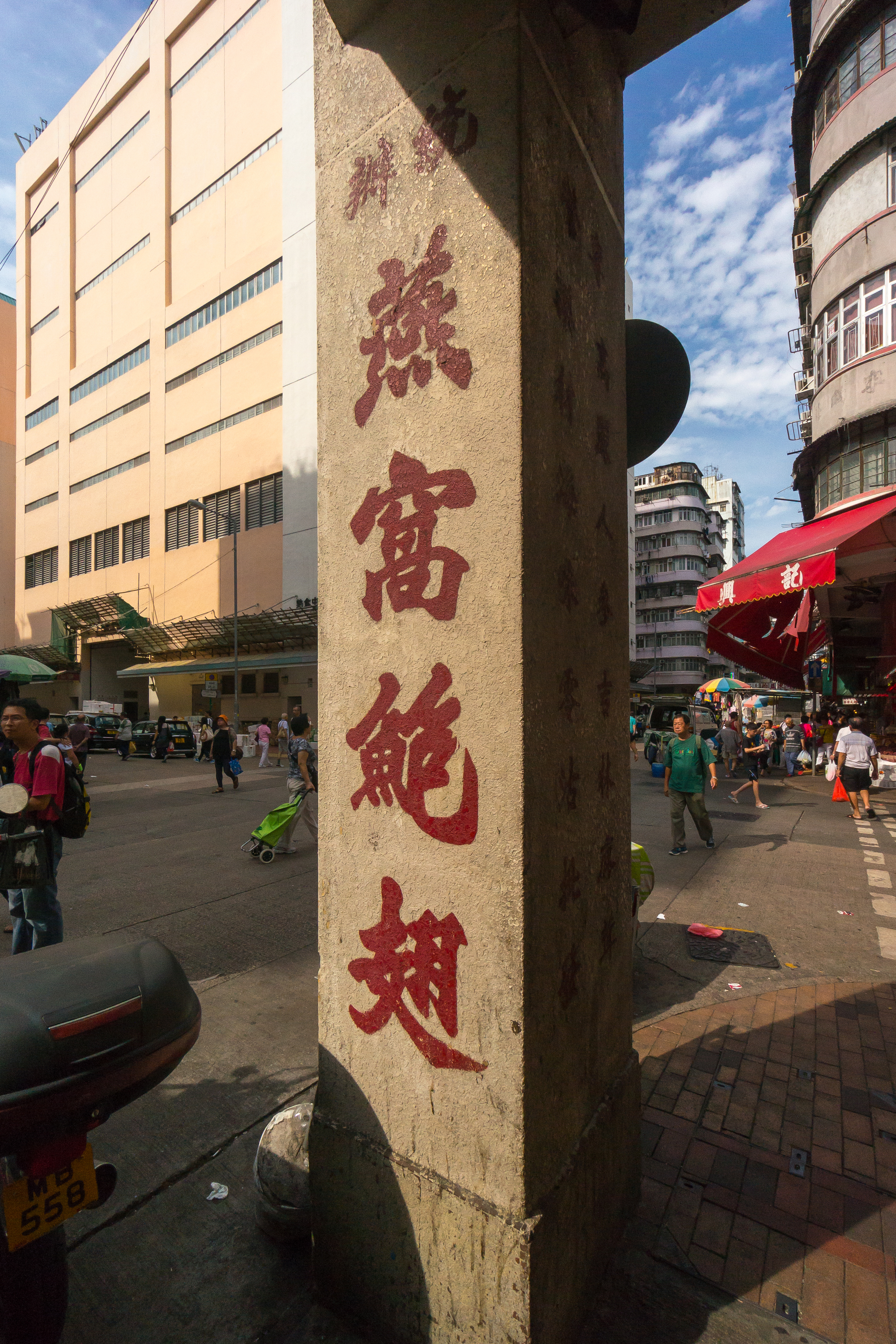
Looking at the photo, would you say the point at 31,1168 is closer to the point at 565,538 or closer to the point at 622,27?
the point at 565,538

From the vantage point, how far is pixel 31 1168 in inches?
66.6

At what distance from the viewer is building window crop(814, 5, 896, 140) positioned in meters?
16.8

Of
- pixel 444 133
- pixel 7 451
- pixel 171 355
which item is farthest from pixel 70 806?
pixel 7 451

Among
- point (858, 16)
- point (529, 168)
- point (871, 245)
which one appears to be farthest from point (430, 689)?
point (858, 16)

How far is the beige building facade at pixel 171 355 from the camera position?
26.7 meters

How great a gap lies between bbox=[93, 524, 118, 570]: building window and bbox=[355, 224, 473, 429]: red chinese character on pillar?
37330 millimetres

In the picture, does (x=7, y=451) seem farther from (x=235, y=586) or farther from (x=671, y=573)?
(x=671, y=573)

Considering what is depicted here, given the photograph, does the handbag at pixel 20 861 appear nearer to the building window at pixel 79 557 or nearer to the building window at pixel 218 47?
the building window at pixel 218 47

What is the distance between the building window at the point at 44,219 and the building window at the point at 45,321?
5613 millimetres

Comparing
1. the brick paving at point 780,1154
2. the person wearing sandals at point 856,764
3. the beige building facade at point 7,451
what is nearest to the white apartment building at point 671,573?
the beige building facade at point 7,451

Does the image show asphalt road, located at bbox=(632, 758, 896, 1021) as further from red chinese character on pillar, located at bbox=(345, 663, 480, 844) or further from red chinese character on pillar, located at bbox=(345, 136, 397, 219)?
red chinese character on pillar, located at bbox=(345, 136, 397, 219)

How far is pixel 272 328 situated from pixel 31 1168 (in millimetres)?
29959

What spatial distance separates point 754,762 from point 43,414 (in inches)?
1721

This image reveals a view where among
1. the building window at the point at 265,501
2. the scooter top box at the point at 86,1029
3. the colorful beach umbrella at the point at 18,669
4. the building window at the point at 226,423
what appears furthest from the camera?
the building window at the point at 265,501
